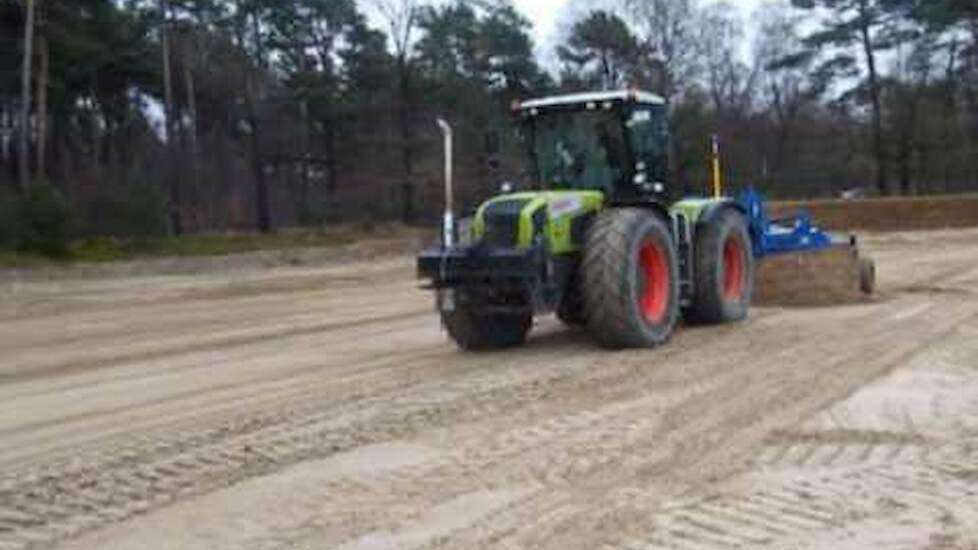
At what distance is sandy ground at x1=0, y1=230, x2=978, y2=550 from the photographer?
6953mm

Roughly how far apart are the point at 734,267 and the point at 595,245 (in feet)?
11.0

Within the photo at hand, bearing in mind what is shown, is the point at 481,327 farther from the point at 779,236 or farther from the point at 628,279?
the point at 779,236

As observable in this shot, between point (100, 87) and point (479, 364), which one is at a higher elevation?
point (100, 87)

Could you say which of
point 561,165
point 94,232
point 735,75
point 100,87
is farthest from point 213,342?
point 735,75

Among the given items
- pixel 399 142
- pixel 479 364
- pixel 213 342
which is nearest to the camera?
pixel 479 364

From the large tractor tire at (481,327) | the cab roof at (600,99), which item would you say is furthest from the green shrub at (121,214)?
the large tractor tire at (481,327)

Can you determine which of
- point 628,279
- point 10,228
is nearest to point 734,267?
point 628,279

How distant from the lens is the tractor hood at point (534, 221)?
13.6m

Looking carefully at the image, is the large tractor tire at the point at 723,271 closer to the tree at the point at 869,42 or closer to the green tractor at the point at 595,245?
the green tractor at the point at 595,245

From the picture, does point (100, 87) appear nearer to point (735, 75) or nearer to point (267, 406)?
point (735, 75)

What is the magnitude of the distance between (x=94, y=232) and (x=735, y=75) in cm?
4376

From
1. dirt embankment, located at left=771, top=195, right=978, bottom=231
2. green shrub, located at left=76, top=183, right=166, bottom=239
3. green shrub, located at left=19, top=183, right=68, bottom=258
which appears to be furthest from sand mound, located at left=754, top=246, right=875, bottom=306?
green shrub, located at left=76, top=183, right=166, bottom=239

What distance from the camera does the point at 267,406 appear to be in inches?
434

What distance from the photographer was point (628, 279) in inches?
528
